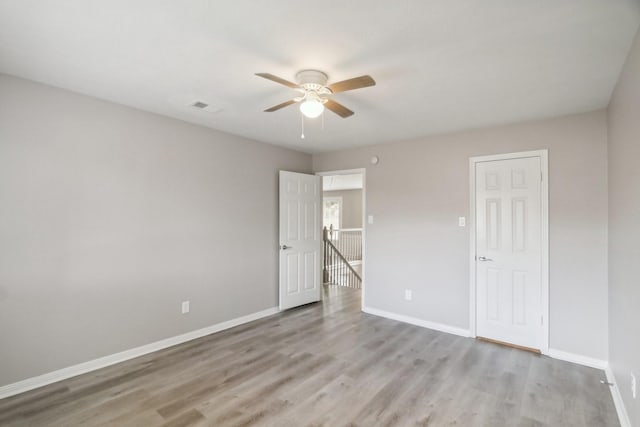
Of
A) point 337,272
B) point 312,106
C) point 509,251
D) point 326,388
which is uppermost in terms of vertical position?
point 312,106

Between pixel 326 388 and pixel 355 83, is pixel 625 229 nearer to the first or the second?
pixel 355 83

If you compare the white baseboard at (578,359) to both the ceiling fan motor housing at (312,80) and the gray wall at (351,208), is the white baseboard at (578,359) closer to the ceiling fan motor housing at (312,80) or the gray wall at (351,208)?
the ceiling fan motor housing at (312,80)

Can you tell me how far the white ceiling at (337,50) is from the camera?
166 centimetres

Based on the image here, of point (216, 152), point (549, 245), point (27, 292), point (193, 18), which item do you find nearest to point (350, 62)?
point (193, 18)

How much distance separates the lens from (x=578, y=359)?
10.2ft

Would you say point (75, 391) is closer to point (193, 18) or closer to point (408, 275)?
point (193, 18)

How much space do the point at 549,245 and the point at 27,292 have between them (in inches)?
190

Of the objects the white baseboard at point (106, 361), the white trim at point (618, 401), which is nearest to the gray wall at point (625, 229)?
the white trim at point (618, 401)

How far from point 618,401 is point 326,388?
7.28 feet

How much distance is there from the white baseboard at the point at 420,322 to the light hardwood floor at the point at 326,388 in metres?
0.24

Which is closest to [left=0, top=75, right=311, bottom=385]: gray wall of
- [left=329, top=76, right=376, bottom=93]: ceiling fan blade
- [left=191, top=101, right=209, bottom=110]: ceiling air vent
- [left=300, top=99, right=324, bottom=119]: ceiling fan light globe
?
[left=191, top=101, right=209, bottom=110]: ceiling air vent

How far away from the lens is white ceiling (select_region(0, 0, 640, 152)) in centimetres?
166

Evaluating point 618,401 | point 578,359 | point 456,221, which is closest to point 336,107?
point 456,221

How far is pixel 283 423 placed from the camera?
2.15m
